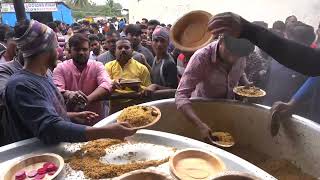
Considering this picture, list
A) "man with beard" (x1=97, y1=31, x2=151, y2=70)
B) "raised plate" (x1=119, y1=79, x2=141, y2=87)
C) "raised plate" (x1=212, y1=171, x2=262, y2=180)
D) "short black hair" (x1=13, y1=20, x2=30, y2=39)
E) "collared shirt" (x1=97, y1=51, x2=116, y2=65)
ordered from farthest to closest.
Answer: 1. "collared shirt" (x1=97, y1=51, x2=116, y2=65)
2. "man with beard" (x1=97, y1=31, x2=151, y2=70)
3. "raised plate" (x1=119, y1=79, x2=141, y2=87)
4. "short black hair" (x1=13, y1=20, x2=30, y2=39)
5. "raised plate" (x1=212, y1=171, x2=262, y2=180)

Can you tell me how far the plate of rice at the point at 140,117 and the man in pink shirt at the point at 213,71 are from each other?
0.42 meters

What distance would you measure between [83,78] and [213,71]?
1.33 metres

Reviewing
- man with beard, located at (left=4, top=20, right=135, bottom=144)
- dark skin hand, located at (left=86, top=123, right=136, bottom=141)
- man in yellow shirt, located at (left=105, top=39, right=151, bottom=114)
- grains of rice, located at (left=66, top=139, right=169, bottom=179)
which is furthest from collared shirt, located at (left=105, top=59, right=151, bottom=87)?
dark skin hand, located at (left=86, top=123, right=136, bottom=141)

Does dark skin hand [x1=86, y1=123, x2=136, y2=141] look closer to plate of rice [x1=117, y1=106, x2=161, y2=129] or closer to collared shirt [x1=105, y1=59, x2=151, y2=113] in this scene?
plate of rice [x1=117, y1=106, x2=161, y2=129]

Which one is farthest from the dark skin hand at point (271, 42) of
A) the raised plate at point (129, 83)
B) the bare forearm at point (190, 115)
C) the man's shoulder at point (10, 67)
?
the man's shoulder at point (10, 67)

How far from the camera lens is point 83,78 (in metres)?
3.13

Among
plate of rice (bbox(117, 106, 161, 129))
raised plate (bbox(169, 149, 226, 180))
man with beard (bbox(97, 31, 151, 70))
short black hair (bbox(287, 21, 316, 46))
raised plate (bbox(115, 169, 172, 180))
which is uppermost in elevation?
short black hair (bbox(287, 21, 316, 46))

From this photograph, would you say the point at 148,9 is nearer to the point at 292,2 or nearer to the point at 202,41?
the point at 292,2

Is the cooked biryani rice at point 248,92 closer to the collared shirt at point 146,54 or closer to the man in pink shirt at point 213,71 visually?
the man in pink shirt at point 213,71

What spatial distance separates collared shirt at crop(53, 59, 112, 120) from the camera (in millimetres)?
3076

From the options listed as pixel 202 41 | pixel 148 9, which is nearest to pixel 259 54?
pixel 202 41

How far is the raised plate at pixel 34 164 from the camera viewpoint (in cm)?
153

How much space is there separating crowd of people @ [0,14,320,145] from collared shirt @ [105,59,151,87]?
1 centimetres

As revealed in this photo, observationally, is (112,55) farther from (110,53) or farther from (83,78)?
(83,78)
